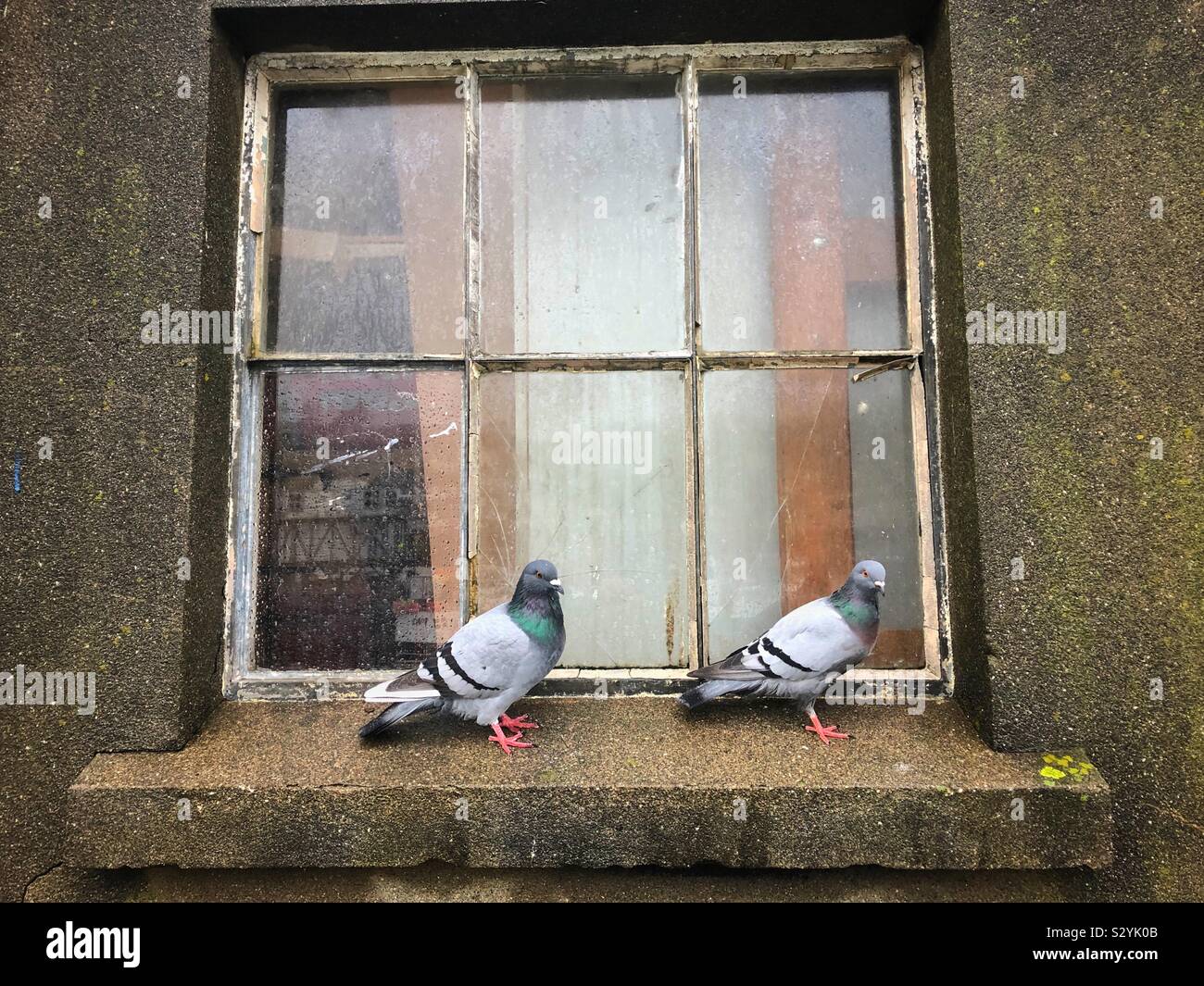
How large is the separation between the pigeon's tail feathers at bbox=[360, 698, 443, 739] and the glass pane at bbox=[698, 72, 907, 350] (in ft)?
4.59

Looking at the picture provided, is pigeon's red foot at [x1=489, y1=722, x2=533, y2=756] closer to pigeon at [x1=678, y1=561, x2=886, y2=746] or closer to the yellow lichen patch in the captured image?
pigeon at [x1=678, y1=561, x2=886, y2=746]

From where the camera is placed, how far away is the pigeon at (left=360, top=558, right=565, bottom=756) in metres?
1.75

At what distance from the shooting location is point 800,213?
7.29 ft

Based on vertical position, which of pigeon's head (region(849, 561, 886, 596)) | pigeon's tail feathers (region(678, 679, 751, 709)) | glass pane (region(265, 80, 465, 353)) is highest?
glass pane (region(265, 80, 465, 353))

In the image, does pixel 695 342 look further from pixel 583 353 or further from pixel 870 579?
pixel 870 579

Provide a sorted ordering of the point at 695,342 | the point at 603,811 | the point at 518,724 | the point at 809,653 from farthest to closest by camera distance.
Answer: the point at 695,342 → the point at 518,724 → the point at 809,653 → the point at 603,811

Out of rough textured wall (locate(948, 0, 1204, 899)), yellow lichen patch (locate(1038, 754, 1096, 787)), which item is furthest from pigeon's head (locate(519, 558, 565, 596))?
yellow lichen patch (locate(1038, 754, 1096, 787))

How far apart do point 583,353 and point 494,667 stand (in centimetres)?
104

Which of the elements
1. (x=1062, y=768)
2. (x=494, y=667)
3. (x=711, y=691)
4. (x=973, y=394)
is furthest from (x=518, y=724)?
(x=973, y=394)

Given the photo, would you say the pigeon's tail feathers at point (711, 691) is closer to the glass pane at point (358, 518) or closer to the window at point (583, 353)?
the window at point (583, 353)

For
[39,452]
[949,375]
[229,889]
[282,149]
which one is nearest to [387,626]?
[229,889]

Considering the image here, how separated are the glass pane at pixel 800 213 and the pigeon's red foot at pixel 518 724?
4.27ft

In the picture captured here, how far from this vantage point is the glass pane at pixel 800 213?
2162 mm
